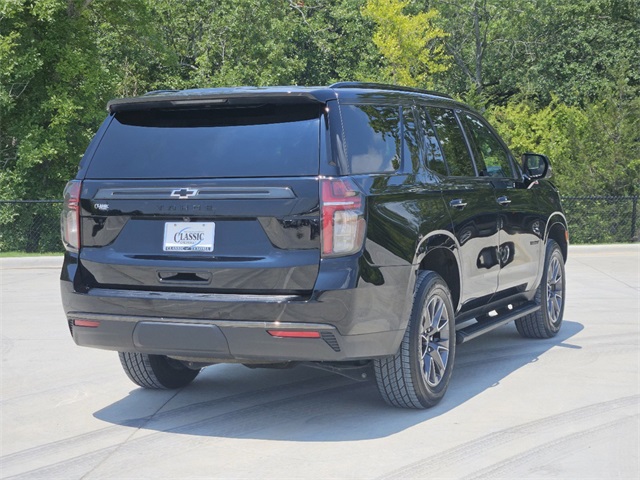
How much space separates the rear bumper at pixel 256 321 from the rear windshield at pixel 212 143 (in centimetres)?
72

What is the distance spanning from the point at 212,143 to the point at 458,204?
1.91 meters

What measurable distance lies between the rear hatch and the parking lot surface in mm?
919

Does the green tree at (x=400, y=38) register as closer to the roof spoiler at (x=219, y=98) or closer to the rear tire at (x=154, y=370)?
the rear tire at (x=154, y=370)

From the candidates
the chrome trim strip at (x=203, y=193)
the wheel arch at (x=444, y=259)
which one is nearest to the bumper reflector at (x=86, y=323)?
the chrome trim strip at (x=203, y=193)

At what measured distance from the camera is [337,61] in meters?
48.6

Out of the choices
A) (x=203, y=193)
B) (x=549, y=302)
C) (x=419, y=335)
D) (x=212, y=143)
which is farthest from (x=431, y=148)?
(x=549, y=302)

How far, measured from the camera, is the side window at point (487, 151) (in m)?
8.03

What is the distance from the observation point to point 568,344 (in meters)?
9.14

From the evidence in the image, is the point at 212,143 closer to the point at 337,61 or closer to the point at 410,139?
the point at 410,139

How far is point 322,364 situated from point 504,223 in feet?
7.75

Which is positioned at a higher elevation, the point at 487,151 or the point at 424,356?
the point at 487,151

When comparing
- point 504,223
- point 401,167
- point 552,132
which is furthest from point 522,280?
point 552,132

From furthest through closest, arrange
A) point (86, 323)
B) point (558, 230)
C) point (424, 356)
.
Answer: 1. point (558, 230)
2. point (424, 356)
3. point (86, 323)

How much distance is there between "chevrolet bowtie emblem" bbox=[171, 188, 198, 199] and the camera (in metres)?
5.96
